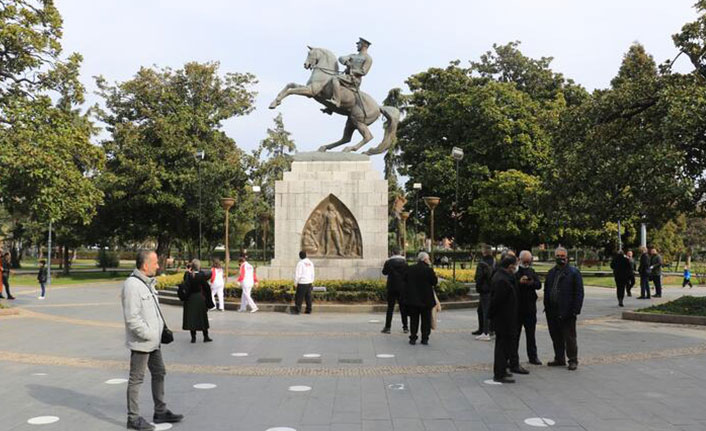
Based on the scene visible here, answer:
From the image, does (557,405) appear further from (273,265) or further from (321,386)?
(273,265)

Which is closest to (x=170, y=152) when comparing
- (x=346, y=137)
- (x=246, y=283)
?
(x=346, y=137)

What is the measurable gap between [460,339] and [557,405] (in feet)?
15.8

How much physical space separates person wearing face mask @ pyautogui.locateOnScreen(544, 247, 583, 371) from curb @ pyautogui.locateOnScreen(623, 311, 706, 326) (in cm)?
604

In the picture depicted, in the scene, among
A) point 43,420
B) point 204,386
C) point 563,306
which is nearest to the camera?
point 43,420

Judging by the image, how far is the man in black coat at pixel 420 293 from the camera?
10.2 metres

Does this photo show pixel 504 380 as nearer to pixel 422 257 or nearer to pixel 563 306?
pixel 563 306

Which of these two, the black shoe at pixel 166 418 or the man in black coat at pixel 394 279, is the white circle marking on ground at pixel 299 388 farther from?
the man in black coat at pixel 394 279

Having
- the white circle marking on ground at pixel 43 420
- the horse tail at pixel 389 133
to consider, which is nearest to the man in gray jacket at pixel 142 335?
the white circle marking on ground at pixel 43 420

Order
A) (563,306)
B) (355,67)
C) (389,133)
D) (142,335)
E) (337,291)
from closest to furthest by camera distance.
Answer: (142,335) → (563,306) → (337,291) → (355,67) → (389,133)

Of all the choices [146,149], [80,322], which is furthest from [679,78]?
→ [146,149]

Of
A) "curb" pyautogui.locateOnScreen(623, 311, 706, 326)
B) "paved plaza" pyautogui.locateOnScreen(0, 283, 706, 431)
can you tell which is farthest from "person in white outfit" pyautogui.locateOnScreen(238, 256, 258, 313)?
"curb" pyautogui.locateOnScreen(623, 311, 706, 326)

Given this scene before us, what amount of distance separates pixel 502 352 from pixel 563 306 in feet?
4.92

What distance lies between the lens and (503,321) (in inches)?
297

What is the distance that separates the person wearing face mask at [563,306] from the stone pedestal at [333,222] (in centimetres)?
968
